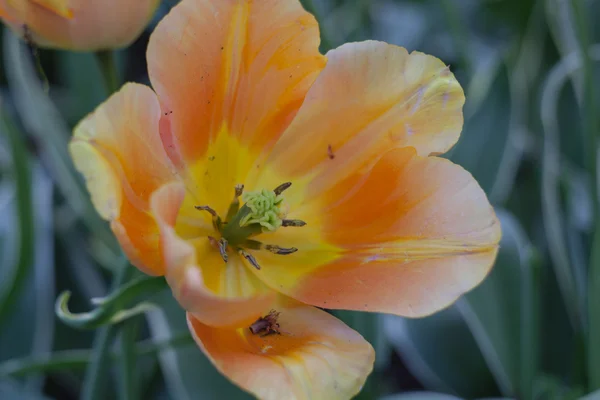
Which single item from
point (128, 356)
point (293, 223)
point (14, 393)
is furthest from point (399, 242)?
point (14, 393)

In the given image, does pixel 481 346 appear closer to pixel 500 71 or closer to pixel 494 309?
pixel 494 309

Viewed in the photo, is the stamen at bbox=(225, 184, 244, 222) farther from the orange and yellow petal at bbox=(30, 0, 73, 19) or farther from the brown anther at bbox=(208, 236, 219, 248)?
the orange and yellow petal at bbox=(30, 0, 73, 19)

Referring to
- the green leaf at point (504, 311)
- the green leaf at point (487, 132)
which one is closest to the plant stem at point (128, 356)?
the green leaf at point (504, 311)

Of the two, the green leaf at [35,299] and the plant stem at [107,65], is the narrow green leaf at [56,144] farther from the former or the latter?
the plant stem at [107,65]

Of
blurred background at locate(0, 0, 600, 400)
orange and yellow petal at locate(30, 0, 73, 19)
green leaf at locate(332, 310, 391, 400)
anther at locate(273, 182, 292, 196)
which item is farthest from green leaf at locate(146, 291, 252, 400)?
orange and yellow petal at locate(30, 0, 73, 19)

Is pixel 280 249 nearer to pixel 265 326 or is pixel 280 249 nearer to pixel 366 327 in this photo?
pixel 265 326
